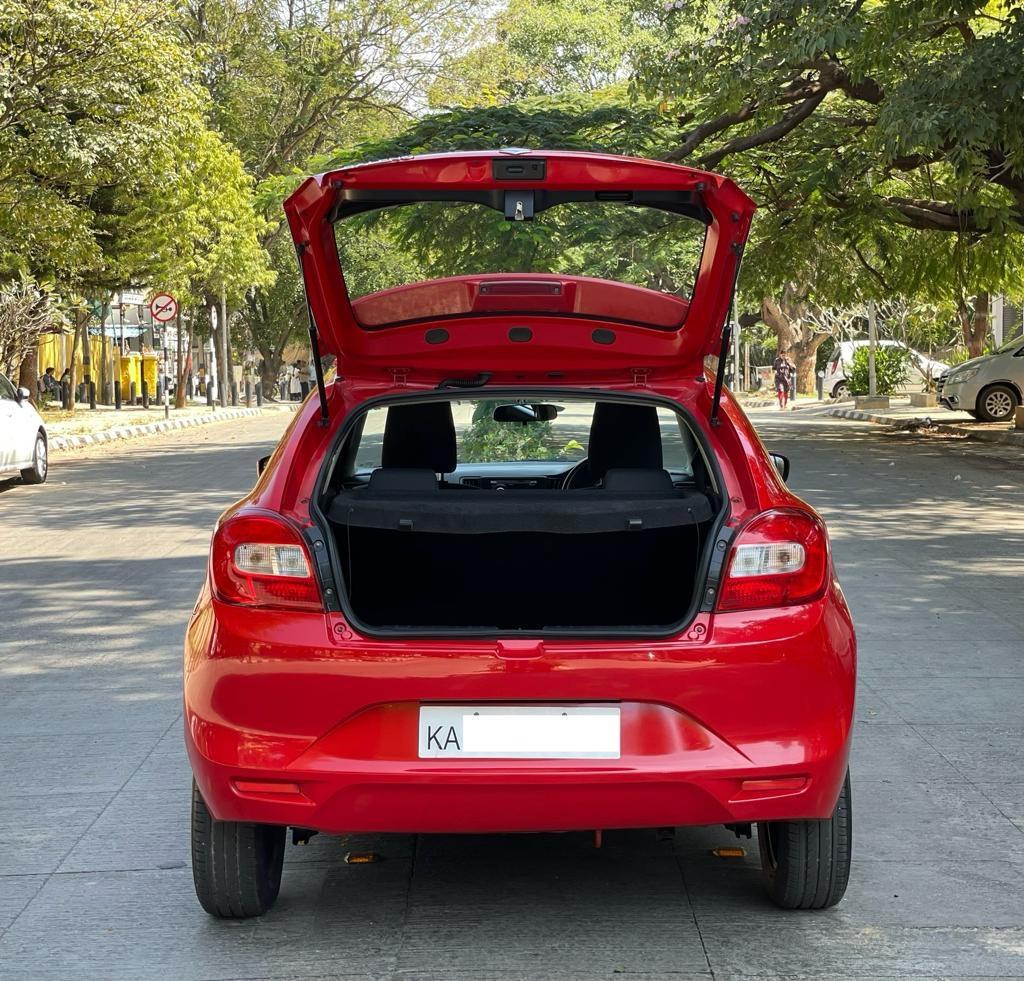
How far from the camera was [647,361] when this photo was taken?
181 inches

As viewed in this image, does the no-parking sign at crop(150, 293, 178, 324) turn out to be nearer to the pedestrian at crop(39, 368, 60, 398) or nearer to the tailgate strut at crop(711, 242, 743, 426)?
the pedestrian at crop(39, 368, 60, 398)

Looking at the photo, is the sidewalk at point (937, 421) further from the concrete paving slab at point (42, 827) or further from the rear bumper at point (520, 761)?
the rear bumper at point (520, 761)

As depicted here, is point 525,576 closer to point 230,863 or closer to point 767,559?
point 767,559

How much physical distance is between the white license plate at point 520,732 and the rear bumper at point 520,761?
2 centimetres

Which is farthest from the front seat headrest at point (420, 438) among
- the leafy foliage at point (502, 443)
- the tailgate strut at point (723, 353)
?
the leafy foliage at point (502, 443)

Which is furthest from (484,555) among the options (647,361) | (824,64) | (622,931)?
(824,64)

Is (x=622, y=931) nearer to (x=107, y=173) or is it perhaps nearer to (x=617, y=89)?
(x=107, y=173)

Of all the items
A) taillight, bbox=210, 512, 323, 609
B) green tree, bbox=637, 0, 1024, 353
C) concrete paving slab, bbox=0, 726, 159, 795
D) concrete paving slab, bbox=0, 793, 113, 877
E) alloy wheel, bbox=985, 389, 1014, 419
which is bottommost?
alloy wheel, bbox=985, 389, 1014, 419

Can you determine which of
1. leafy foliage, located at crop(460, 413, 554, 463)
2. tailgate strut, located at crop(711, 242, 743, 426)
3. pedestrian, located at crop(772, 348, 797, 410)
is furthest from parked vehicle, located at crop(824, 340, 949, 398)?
tailgate strut, located at crop(711, 242, 743, 426)

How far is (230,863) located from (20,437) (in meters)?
15.6

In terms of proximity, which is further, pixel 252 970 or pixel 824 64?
pixel 824 64

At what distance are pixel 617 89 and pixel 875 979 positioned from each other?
27.1 metres

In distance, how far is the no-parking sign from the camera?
39.5 meters

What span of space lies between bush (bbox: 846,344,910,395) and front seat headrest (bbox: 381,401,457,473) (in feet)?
123
